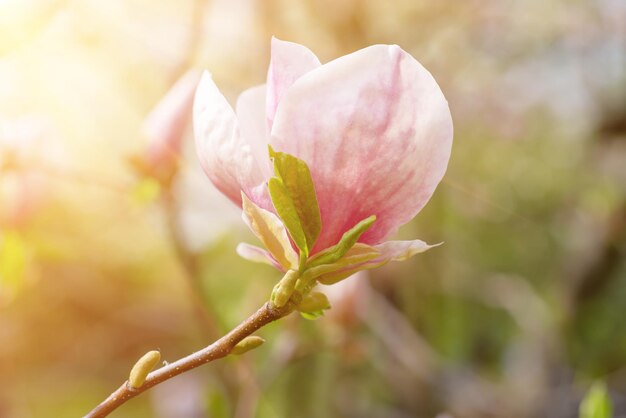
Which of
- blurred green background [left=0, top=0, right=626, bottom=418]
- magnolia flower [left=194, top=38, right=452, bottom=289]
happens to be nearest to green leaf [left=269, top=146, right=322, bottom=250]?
magnolia flower [left=194, top=38, right=452, bottom=289]

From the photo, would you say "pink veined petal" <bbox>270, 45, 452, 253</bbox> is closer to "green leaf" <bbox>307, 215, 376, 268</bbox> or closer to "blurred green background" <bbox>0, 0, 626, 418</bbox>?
"green leaf" <bbox>307, 215, 376, 268</bbox>

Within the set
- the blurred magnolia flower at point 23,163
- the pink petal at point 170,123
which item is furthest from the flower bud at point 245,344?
the blurred magnolia flower at point 23,163

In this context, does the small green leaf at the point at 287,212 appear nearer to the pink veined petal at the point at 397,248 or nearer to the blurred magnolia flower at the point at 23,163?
the pink veined petal at the point at 397,248

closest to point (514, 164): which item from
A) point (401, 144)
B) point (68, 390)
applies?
point (68, 390)

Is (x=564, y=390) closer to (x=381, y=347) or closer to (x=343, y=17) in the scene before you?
(x=381, y=347)

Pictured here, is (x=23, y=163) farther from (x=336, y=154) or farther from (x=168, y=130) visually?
(x=336, y=154)

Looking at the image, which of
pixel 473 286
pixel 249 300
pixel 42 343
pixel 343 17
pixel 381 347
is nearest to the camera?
pixel 249 300

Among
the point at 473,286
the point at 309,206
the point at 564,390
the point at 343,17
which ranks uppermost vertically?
the point at 343,17
